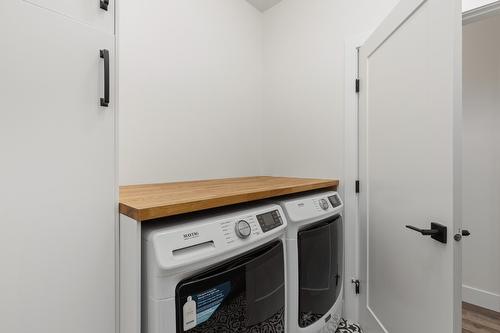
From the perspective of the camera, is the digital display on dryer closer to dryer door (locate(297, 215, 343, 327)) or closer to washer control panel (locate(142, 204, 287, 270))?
washer control panel (locate(142, 204, 287, 270))

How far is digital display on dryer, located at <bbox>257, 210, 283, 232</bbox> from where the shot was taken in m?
1.07

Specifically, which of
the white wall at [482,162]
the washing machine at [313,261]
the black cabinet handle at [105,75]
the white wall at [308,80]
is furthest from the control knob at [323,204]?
the white wall at [482,162]

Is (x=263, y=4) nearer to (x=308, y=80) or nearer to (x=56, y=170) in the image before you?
(x=308, y=80)

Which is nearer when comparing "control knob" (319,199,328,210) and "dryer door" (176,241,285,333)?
"dryer door" (176,241,285,333)

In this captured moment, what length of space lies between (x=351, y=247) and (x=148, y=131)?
1538 millimetres

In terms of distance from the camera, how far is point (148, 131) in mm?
1537

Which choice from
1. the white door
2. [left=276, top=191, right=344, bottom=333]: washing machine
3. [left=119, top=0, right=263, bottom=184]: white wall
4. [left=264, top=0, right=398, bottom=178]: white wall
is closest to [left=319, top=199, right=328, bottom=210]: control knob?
[left=276, top=191, right=344, bottom=333]: washing machine

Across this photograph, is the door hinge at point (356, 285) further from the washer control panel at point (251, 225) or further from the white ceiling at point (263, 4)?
the white ceiling at point (263, 4)

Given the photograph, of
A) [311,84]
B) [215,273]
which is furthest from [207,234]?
[311,84]

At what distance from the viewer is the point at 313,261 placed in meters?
1.37

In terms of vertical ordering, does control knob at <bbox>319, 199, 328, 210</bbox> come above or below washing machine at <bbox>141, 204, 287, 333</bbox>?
above

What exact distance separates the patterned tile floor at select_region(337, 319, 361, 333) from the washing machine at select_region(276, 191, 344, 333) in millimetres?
119

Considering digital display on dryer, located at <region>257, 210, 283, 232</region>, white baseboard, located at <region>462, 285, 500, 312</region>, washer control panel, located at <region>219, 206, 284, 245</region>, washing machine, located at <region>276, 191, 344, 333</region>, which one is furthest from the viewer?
white baseboard, located at <region>462, 285, 500, 312</region>

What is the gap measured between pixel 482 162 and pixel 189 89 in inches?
98.0
